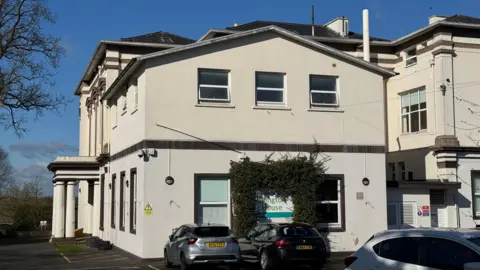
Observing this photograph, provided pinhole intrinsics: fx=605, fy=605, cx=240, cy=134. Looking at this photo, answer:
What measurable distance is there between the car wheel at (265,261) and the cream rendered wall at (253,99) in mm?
5850

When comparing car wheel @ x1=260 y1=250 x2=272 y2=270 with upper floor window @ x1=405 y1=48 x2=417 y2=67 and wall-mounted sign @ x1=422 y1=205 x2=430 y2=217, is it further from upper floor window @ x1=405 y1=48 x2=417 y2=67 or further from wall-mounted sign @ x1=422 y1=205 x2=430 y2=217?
upper floor window @ x1=405 y1=48 x2=417 y2=67

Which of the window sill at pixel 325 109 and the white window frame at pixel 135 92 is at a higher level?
the white window frame at pixel 135 92

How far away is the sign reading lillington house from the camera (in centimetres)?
2250

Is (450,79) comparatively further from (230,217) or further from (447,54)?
(230,217)

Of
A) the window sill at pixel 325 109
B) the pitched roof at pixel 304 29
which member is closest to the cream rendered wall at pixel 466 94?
the pitched roof at pixel 304 29

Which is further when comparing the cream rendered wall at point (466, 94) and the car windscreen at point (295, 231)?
the cream rendered wall at point (466, 94)

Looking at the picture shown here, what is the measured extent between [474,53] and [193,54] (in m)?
16.9

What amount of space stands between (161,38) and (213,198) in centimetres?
1935

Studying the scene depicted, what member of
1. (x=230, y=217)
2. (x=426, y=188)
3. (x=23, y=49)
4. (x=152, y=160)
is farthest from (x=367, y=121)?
(x=23, y=49)

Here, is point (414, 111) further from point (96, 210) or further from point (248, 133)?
point (96, 210)

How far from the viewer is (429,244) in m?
8.72

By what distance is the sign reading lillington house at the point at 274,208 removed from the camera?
22.5 meters

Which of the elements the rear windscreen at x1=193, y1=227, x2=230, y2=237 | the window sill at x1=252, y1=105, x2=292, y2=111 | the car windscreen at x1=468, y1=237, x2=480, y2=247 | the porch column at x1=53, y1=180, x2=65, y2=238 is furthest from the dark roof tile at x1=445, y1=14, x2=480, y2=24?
the car windscreen at x1=468, y1=237, x2=480, y2=247

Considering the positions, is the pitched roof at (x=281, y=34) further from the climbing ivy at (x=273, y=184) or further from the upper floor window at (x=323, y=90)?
the climbing ivy at (x=273, y=184)
